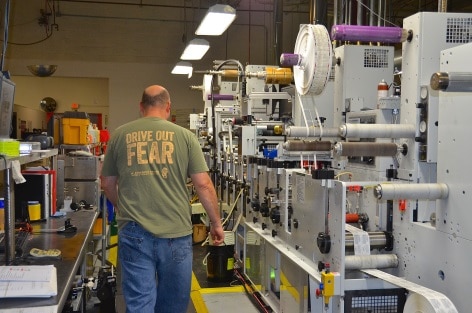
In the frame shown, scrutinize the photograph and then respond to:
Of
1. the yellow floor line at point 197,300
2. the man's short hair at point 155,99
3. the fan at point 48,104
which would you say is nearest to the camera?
the man's short hair at point 155,99

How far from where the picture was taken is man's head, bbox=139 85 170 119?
9.86ft

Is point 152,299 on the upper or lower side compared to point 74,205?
lower

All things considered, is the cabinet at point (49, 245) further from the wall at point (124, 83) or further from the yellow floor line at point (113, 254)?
the wall at point (124, 83)

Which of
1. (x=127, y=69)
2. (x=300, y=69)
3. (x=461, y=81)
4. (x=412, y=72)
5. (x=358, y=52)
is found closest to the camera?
(x=461, y=81)

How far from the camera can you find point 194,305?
14.1ft

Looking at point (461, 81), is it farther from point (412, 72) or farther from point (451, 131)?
point (412, 72)

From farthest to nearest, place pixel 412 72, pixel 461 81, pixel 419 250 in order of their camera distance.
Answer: pixel 412 72, pixel 419 250, pixel 461 81

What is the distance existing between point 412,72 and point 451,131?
1.97 ft

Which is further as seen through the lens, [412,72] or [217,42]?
[217,42]

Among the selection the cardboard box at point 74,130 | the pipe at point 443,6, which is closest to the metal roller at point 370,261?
the pipe at point 443,6

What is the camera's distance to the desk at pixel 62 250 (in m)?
1.92

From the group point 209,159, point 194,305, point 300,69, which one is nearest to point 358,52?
point 300,69

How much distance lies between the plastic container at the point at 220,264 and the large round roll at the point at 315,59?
2.42m

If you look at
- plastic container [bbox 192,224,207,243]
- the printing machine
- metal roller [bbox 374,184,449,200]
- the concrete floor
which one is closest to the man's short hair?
the printing machine
